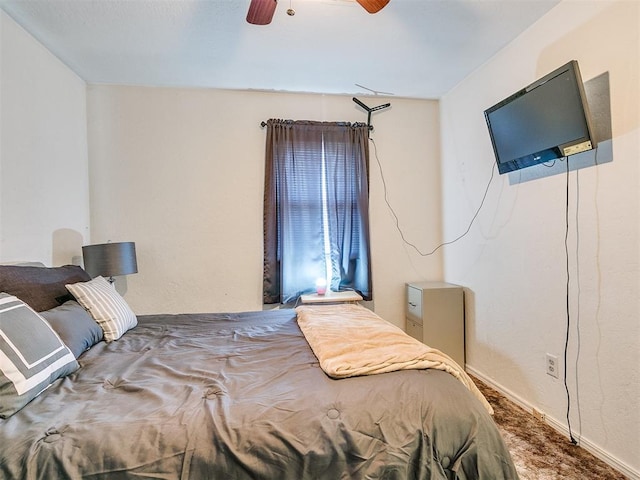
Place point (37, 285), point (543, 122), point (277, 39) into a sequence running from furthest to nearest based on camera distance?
1. point (277, 39)
2. point (543, 122)
3. point (37, 285)

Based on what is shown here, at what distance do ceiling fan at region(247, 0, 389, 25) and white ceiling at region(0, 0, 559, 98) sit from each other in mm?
351

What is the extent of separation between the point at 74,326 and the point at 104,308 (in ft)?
0.90

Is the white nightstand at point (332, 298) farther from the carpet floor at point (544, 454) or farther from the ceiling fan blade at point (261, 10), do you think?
the ceiling fan blade at point (261, 10)

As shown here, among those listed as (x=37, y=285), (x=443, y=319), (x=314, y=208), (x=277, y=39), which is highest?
(x=277, y=39)

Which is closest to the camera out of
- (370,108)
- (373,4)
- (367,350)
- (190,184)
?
(367,350)

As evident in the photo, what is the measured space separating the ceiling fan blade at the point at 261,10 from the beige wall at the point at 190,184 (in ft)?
4.71

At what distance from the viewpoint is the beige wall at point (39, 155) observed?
2.02 meters

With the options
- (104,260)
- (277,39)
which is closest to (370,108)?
(277,39)

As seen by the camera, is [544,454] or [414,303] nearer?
[544,454]

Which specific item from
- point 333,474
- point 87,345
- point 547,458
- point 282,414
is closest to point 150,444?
point 282,414

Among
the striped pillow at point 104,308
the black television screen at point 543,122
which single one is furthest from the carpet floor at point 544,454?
the striped pillow at point 104,308

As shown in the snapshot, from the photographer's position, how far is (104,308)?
72.9 inches

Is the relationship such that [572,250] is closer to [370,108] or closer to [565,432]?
[565,432]

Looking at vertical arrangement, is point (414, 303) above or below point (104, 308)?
below
